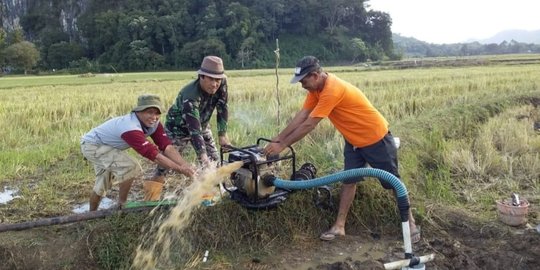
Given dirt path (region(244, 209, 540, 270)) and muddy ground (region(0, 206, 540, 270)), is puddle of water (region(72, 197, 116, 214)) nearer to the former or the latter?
muddy ground (region(0, 206, 540, 270))

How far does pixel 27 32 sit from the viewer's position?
91188 mm

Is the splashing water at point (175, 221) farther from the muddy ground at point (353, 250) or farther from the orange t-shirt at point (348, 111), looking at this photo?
the orange t-shirt at point (348, 111)

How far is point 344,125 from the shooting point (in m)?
4.12

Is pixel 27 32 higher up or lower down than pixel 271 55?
higher up

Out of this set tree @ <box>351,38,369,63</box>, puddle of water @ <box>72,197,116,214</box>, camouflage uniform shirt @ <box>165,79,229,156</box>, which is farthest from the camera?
tree @ <box>351,38,369,63</box>

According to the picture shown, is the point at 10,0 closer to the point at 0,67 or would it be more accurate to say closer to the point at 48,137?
the point at 0,67

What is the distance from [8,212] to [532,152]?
663 cm

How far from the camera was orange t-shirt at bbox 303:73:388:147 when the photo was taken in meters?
3.85

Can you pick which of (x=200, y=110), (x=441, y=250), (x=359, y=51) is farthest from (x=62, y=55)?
(x=441, y=250)

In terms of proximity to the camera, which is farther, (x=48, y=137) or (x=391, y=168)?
(x=48, y=137)

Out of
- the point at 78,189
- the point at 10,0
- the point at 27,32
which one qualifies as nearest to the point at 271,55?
the point at 27,32

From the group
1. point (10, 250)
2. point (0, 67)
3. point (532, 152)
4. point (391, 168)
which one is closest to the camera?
point (10, 250)

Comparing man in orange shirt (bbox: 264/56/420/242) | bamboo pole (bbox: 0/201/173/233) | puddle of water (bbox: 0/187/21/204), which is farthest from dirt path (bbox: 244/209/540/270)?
puddle of water (bbox: 0/187/21/204)

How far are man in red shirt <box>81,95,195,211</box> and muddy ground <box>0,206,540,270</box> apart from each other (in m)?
0.52
